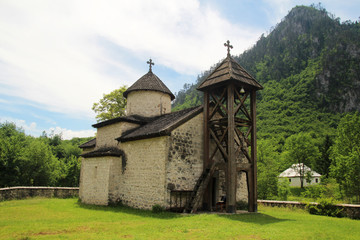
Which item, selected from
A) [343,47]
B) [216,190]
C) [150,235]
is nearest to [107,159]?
[216,190]

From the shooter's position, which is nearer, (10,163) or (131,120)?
(131,120)

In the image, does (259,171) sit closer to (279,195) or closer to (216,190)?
(279,195)

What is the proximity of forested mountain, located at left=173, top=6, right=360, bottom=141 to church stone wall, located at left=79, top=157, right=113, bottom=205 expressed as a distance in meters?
54.5

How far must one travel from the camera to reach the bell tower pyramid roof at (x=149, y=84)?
65.6ft

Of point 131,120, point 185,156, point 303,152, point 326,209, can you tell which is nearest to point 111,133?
point 131,120

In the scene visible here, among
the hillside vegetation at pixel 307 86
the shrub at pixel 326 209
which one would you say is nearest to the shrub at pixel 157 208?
the shrub at pixel 326 209

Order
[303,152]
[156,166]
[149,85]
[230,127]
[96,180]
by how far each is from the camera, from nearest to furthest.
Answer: [230,127]
[156,166]
[96,180]
[149,85]
[303,152]

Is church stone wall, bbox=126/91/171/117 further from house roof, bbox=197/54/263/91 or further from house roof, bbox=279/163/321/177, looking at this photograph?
house roof, bbox=279/163/321/177

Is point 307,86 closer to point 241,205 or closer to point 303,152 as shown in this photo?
point 303,152

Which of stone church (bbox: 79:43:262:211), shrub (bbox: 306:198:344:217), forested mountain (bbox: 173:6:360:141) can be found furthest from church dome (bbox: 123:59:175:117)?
forested mountain (bbox: 173:6:360:141)

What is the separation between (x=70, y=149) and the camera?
5303 cm

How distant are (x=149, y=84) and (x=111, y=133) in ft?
15.1

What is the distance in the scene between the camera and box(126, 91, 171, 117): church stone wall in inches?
782

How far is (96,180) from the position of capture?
662 inches
